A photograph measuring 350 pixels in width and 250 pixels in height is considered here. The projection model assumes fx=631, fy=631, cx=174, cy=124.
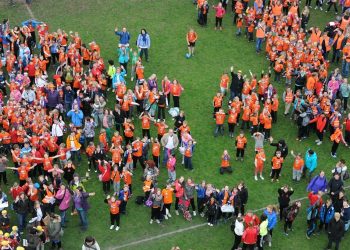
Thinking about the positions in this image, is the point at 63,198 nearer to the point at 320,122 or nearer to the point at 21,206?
the point at 21,206

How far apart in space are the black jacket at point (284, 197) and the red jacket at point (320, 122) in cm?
427

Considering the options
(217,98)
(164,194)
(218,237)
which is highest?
(217,98)

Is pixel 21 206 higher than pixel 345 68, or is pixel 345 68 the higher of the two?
pixel 345 68

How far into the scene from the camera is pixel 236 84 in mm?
24172

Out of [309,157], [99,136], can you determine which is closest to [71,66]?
[99,136]

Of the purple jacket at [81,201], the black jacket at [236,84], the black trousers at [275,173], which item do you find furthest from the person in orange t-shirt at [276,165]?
the purple jacket at [81,201]

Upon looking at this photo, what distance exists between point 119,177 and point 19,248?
432 cm

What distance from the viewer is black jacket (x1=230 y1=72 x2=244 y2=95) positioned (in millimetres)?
24062

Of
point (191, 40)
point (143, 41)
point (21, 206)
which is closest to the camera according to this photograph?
point (21, 206)

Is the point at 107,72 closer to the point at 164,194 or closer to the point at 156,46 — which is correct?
the point at 156,46

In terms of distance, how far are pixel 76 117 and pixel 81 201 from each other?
4.26 metres

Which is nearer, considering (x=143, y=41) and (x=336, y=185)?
(x=336, y=185)

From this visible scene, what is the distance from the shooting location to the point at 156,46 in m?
28.5

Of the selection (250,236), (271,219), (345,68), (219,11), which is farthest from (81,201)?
(219,11)
